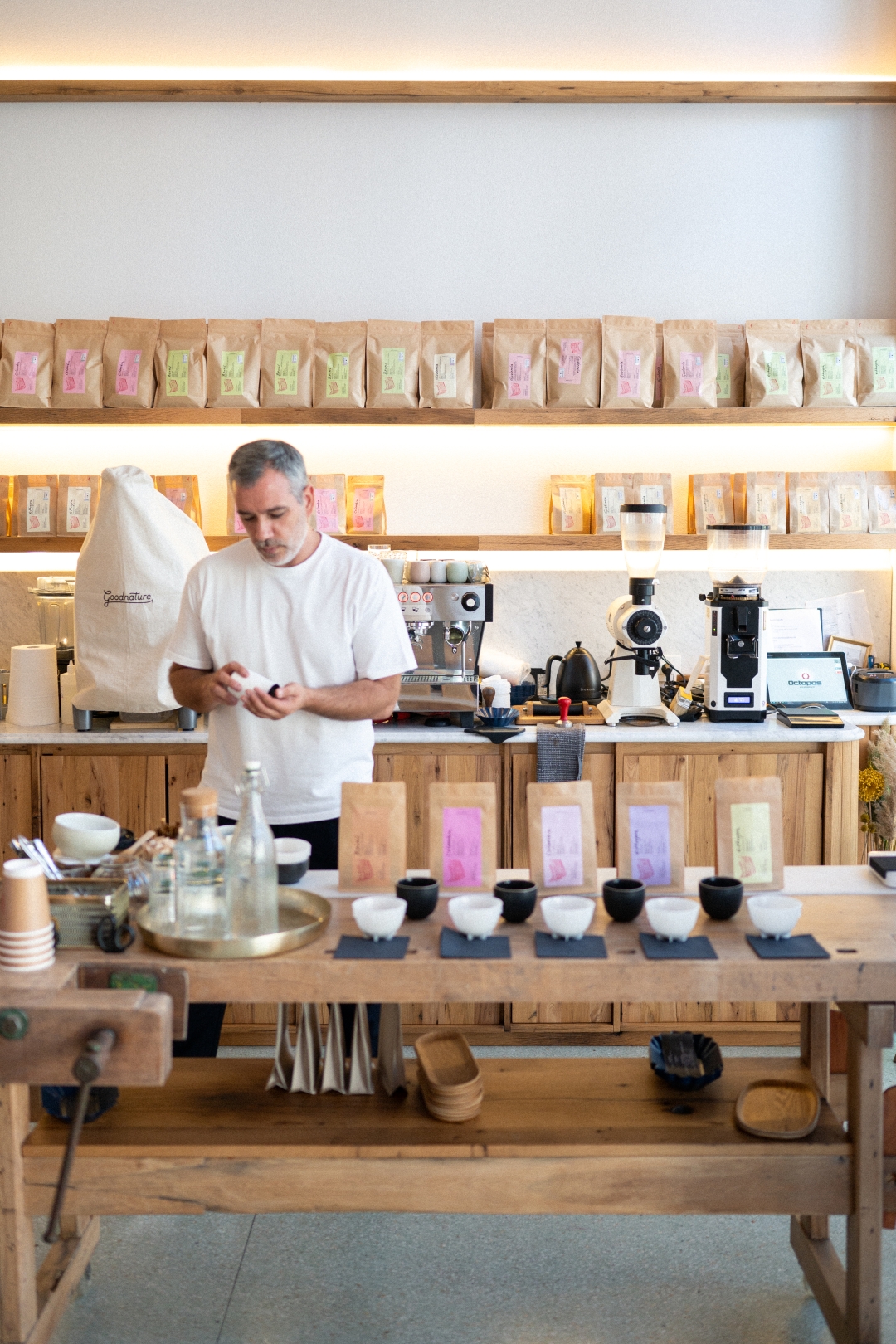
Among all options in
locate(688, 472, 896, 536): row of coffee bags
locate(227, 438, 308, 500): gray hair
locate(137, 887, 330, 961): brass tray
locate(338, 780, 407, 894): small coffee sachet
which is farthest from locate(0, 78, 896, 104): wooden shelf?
locate(137, 887, 330, 961): brass tray

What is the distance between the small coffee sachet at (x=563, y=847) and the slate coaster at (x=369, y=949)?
1.07 ft

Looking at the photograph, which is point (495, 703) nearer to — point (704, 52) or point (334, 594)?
point (334, 594)

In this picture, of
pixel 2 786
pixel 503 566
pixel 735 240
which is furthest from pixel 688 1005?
pixel 735 240

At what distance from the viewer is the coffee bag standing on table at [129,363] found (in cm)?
420

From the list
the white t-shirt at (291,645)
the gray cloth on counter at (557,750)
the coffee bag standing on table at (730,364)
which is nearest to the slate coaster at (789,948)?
the white t-shirt at (291,645)

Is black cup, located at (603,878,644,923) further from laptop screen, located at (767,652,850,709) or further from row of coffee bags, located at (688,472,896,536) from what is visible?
row of coffee bags, located at (688,472,896,536)

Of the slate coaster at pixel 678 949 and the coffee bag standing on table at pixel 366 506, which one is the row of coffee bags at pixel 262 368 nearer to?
the coffee bag standing on table at pixel 366 506

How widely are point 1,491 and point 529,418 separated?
6.26 feet

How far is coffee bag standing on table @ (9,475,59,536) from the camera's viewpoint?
432 centimetres

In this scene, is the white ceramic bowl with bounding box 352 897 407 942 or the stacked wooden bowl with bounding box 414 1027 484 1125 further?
the stacked wooden bowl with bounding box 414 1027 484 1125

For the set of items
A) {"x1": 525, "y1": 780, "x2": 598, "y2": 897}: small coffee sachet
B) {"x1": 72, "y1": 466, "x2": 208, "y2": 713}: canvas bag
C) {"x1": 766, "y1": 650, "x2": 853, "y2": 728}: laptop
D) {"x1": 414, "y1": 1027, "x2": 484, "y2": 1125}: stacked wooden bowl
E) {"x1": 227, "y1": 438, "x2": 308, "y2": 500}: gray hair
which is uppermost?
{"x1": 227, "y1": 438, "x2": 308, "y2": 500}: gray hair

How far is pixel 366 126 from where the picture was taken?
440 cm

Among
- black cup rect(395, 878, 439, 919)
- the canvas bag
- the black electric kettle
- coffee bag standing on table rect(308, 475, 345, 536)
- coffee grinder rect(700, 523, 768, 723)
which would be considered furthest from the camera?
coffee bag standing on table rect(308, 475, 345, 536)

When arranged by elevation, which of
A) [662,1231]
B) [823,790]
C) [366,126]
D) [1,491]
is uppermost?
[366,126]
